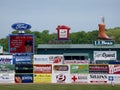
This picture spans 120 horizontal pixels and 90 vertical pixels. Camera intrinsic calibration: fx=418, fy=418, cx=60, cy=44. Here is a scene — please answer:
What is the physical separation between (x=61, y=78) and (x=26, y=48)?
22.7ft

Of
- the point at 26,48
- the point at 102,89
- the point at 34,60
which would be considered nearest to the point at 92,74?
the point at 102,89

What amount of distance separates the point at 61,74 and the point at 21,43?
722 cm

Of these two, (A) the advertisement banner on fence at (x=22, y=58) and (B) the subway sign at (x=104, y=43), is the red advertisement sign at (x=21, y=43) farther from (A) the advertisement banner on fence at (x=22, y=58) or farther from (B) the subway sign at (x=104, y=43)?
(B) the subway sign at (x=104, y=43)

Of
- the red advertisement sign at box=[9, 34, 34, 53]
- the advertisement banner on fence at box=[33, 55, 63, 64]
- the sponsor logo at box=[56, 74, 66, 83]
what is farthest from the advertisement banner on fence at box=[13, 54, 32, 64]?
the sponsor logo at box=[56, 74, 66, 83]

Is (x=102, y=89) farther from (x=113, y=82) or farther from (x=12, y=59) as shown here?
(x=12, y=59)

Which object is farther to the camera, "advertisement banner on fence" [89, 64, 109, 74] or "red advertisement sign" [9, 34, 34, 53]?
"red advertisement sign" [9, 34, 34, 53]

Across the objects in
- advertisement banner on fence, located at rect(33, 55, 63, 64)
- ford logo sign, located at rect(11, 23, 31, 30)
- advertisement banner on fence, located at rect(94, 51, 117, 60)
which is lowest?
advertisement banner on fence, located at rect(33, 55, 63, 64)

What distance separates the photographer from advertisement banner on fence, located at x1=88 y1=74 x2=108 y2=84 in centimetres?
4053

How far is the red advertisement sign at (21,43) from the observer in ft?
150

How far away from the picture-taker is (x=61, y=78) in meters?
40.9

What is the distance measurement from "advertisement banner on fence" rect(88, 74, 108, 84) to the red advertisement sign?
327 inches

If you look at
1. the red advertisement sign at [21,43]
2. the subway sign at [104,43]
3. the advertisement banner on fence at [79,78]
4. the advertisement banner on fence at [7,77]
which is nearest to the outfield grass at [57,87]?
the advertisement banner on fence at [79,78]

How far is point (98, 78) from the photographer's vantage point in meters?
40.7

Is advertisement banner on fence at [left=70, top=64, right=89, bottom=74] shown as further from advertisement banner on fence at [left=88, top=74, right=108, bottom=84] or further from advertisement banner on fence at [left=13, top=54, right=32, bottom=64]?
advertisement banner on fence at [left=13, top=54, right=32, bottom=64]
